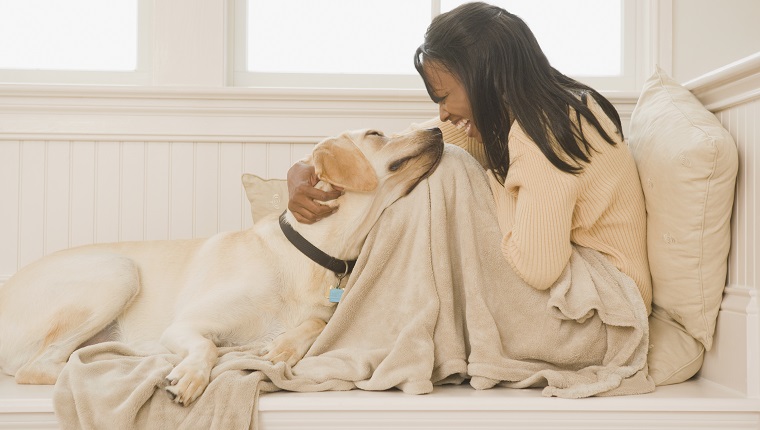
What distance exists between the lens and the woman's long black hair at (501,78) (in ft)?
5.40

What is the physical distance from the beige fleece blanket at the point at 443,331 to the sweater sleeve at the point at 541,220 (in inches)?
2.4

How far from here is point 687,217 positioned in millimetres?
1585

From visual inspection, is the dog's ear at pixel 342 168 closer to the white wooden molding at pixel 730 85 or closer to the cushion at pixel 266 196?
the cushion at pixel 266 196

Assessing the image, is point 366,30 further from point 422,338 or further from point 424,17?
point 422,338

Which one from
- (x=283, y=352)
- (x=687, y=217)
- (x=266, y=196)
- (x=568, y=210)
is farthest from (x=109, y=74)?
(x=687, y=217)

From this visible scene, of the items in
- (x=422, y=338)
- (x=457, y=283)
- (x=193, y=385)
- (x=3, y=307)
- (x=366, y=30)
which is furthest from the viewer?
(x=366, y=30)

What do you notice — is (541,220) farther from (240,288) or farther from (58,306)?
(58,306)

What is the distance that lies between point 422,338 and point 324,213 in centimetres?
45

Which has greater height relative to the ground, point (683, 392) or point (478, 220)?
point (478, 220)

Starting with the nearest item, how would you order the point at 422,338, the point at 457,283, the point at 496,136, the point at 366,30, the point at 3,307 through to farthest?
the point at 422,338, the point at 457,283, the point at 496,136, the point at 3,307, the point at 366,30

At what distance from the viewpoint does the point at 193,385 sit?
142 cm

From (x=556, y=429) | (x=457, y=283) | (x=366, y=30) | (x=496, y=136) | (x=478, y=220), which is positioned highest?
(x=366, y=30)

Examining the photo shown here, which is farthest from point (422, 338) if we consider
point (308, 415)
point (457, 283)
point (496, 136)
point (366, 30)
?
point (366, 30)

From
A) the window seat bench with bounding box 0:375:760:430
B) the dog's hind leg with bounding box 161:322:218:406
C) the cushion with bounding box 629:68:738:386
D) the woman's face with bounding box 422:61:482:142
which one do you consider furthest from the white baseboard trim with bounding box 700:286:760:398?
the dog's hind leg with bounding box 161:322:218:406
